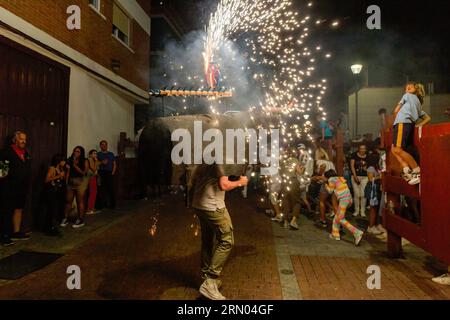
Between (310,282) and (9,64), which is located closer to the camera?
(310,282)

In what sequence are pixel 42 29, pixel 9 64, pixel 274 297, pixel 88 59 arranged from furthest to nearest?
1. pixel 88 59
2. pixel 42 29
3. pixel 9 64
4. pixel 274 297

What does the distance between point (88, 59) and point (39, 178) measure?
3.72 metres

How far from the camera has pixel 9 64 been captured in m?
6.14

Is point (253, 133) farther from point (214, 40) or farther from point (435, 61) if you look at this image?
point (435, 61)

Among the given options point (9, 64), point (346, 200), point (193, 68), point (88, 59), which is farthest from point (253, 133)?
point (193, 68)

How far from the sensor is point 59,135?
7.71 metres

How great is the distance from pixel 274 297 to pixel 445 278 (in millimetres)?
2515

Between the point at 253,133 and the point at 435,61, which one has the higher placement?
the point at 435,61

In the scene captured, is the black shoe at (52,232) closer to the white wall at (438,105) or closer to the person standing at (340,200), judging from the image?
the person standing at (340,200)

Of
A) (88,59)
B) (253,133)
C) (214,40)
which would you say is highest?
(214,40)

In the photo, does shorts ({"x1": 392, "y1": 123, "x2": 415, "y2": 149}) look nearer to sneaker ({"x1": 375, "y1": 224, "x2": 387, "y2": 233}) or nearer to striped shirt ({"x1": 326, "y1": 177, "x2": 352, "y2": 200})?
striped shirt ({"x1": 326, "y1": 177, "x2": 352, "y2": 200})

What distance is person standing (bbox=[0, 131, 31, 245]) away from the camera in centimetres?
581

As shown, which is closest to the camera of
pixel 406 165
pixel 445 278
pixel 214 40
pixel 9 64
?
pixel 445 278

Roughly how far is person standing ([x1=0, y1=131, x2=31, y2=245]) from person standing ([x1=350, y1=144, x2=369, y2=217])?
319 inches
